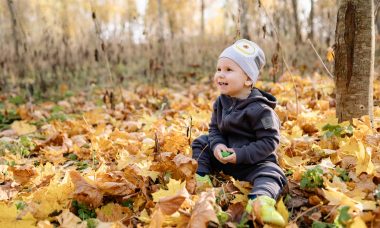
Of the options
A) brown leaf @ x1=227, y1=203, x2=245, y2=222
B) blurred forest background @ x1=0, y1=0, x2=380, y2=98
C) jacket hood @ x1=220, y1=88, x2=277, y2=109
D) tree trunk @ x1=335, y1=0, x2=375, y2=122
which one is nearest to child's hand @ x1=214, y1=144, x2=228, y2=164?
jacket hood @ x1=220, y1=88, x2=277, y2=109

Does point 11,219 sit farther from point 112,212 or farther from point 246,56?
point 246,56

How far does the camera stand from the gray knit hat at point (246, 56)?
2.12 m

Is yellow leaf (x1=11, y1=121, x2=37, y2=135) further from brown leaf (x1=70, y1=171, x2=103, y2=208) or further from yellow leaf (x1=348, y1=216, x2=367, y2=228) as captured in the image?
yellow leaf (x1=348, y1=216, x2=367, y2=228)

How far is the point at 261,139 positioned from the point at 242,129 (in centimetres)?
14

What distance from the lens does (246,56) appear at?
2129 millimetres

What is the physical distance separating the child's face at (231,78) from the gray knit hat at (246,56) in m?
0.03

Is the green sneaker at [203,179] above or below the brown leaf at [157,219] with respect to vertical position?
below

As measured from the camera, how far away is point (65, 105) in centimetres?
564

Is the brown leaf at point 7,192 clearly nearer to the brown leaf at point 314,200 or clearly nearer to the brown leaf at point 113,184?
the brown leaf at point 113,184

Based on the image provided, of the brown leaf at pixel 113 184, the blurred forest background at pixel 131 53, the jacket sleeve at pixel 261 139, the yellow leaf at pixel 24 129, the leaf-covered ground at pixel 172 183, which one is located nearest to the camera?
the leaf-covered ground at pixel 172 183

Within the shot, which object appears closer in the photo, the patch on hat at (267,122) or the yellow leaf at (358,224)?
the yellow leaf at (358,224)

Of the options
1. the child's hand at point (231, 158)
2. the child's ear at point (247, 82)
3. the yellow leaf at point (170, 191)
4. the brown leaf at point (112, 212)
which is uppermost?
the child's ear at point (247, 82)

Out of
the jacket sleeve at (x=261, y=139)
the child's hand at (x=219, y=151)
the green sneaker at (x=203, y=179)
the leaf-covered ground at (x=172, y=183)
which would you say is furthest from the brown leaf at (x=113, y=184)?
the jacket sleeve at (x=261, y=139)

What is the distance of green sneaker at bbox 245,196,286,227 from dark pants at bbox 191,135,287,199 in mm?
127
